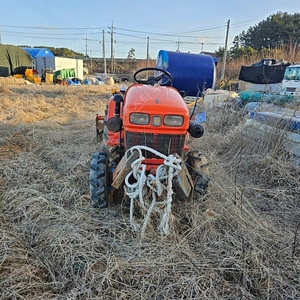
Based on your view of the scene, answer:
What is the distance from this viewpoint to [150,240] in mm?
2264

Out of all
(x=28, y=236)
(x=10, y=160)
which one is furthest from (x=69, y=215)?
(x=10, y=160)

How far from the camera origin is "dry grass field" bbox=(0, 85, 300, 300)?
5.98 feet

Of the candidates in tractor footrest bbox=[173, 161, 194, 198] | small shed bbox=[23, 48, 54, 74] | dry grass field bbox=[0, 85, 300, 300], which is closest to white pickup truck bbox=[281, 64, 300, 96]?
dry grass field bbox=[0, 85, 300, 300]

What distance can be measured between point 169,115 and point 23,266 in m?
1.57

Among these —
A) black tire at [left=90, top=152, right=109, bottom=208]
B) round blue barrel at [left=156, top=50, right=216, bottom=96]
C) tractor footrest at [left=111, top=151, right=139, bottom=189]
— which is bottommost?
black tire at [left=90, top=152, right=109, bottom=208]

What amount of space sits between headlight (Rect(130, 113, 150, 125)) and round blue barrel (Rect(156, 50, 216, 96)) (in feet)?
19.2

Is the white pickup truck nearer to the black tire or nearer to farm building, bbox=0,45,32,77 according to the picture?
the black tire

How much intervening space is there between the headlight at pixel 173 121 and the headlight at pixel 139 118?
6.4 inches

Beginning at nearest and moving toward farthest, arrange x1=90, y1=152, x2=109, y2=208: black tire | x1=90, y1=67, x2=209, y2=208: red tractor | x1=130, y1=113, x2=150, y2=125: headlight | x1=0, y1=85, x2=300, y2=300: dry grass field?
1. x1=0, y1=85, x2=300, y2=300: dry grass field
2. x1=90, y1=67, x2=209, y2=208: red tractor
3. x1=130, y1=113, x2=150, y2=125: headlight
4. x1=90, y1=152, x2=109, y2=208: black tire

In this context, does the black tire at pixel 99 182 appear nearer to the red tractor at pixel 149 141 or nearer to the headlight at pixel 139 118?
the red tractor at pixel 149 141

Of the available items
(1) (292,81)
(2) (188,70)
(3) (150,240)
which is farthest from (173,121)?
(1) (292,81)

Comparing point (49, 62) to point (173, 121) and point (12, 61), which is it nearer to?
point (12, 61)

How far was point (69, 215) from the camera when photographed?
8.48 feet

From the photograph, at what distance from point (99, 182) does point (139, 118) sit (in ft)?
2.22
